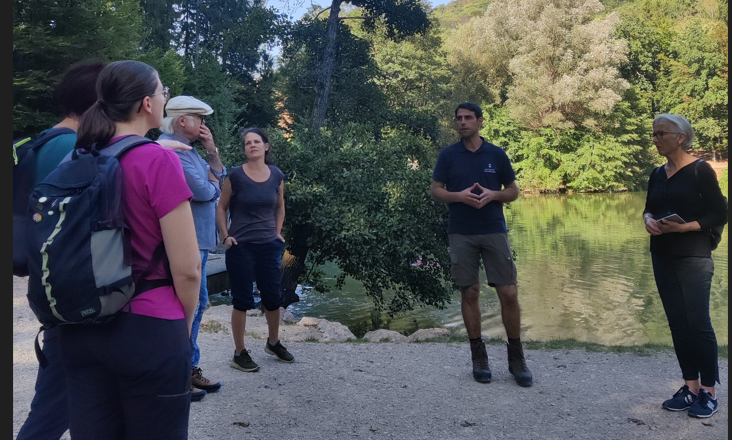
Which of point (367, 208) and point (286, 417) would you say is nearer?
point (286, 417)

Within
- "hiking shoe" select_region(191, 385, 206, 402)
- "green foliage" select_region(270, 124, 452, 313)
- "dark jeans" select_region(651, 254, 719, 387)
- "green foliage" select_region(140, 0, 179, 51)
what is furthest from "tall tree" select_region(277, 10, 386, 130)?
"green foliage" select_region(140, 0, 179, 51)

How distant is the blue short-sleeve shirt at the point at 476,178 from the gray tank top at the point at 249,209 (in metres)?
1.44

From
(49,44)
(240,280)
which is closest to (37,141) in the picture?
(240,280)

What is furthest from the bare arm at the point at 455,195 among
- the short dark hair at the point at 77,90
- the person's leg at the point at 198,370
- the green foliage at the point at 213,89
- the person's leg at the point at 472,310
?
the green foliage at the point at 213,89

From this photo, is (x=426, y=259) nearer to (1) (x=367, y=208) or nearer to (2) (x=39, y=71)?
(1) (x=367, y=208)

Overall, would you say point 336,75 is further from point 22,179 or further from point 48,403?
point 48,403

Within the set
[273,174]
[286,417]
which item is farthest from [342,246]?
Result: [286,417]

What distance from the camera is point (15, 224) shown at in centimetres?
238

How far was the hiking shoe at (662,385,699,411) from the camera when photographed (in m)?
3.97

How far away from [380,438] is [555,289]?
10813 mm

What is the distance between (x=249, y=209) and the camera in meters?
4.77

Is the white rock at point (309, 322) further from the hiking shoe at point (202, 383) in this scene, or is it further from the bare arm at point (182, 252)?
the bare arm at point (182, 252)

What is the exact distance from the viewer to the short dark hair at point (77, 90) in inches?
102

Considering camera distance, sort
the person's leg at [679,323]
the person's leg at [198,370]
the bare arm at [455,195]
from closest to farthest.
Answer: the person's leg at [679,323] < the person's leg at [198,370] < the bare arm at [455,195]
